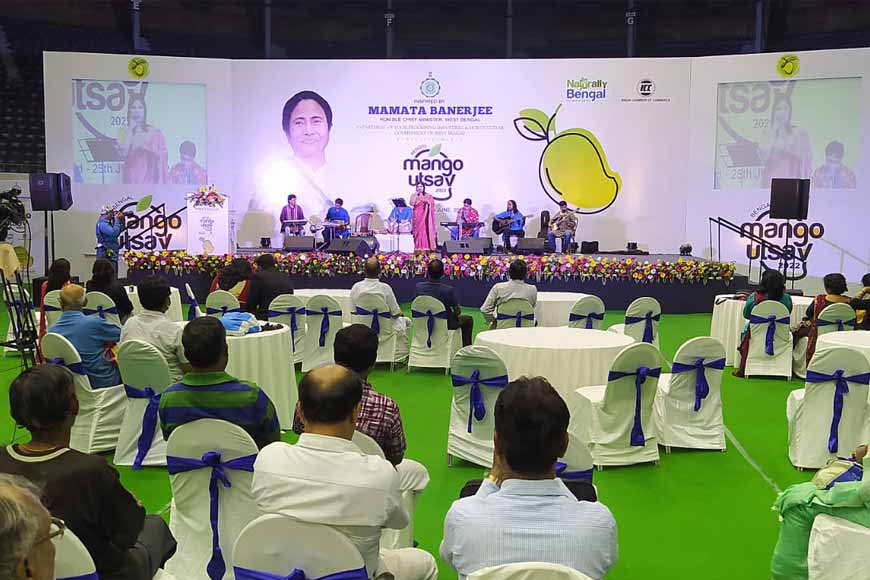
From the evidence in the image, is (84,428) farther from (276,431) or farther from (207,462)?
(207,462)

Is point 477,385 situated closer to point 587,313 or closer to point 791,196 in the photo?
point 587,313

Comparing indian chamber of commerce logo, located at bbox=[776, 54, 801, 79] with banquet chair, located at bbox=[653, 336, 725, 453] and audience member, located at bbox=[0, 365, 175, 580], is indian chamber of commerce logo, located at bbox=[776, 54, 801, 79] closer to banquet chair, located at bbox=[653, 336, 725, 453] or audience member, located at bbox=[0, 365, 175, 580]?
banquet chair, located at bbox=[653, 336, 725, 453]

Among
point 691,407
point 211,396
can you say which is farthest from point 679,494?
point 211,396

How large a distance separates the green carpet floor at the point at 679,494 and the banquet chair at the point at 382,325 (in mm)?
951

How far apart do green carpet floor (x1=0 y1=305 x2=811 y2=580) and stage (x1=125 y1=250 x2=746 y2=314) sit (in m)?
4.94

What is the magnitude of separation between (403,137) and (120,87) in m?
5.43

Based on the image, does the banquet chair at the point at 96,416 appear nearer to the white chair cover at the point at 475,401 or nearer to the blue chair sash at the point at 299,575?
the white chair cover at the point at 475,401

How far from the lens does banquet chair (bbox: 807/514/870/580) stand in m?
2.79

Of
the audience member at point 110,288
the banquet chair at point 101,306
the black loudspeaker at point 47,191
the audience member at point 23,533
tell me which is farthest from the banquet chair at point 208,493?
the black loudspeaker at point 47,191

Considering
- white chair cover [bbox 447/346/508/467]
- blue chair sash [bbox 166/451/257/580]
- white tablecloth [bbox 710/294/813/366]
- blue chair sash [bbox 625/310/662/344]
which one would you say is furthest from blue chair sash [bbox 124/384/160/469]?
white tablecloth [bbox 710/294/813/366]

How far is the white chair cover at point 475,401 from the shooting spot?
4602 millimetres

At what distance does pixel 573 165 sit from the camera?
16.3 m

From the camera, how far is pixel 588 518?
1.93 metres

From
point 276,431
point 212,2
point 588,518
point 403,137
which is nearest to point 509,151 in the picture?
point 403,137
